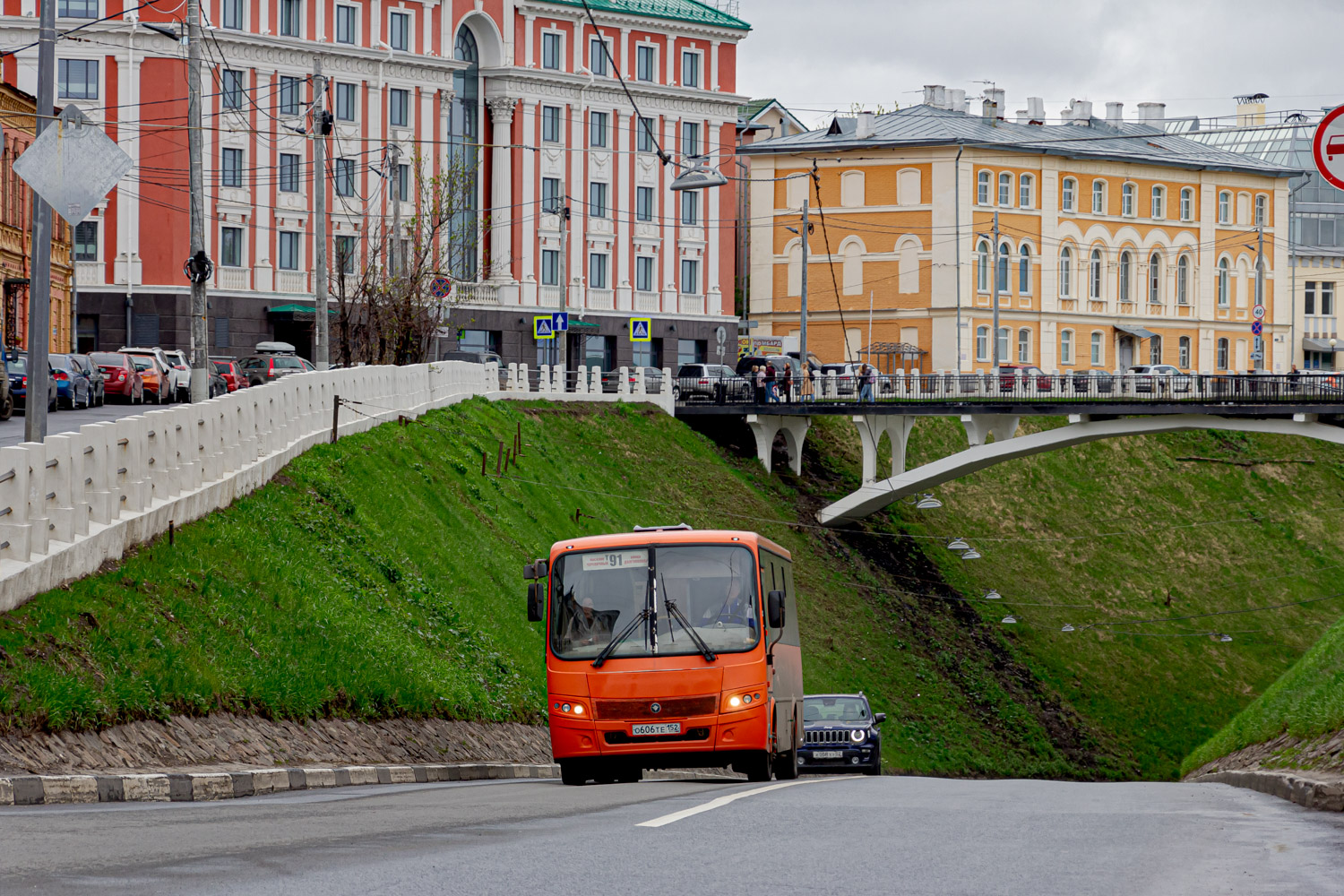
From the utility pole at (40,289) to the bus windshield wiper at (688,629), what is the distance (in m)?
6.04

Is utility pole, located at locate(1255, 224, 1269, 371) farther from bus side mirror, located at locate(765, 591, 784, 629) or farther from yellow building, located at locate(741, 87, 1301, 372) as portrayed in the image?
bus side mirror, located at locate(765, 591, 784, 629)

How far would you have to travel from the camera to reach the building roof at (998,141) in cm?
8494

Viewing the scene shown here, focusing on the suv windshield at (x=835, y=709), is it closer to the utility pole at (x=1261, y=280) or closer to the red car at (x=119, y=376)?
the red car at (x=119, y=376)

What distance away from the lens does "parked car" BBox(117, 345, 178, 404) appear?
161ft

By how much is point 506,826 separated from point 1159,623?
2133 inches

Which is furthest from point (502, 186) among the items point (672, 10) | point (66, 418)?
point (66, 418)

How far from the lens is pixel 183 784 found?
13273mm

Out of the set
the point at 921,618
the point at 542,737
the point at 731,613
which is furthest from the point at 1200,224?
the point at 731,613

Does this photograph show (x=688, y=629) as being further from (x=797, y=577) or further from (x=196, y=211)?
(x=797, y=577)

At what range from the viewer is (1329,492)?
73188 millimetres

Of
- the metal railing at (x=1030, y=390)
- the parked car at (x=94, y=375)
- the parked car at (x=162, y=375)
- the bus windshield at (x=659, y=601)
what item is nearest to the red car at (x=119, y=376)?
the parked car at (x=162, y=375)

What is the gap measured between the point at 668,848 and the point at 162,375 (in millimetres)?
42755

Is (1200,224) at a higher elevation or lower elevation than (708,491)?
higher

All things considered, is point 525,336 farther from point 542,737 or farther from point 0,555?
point 0,555
